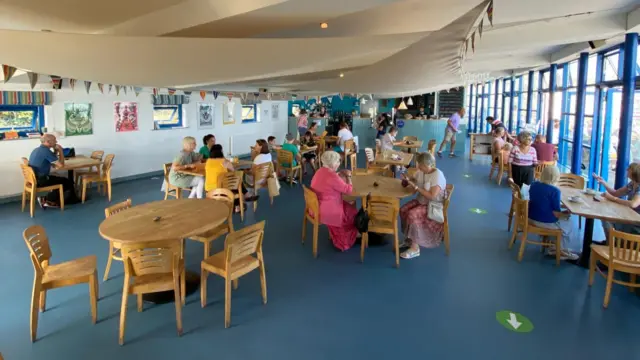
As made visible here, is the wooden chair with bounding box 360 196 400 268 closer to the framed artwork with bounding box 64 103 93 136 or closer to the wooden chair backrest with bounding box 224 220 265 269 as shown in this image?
the wooden chair backrest with bounding box 224 220 265 269

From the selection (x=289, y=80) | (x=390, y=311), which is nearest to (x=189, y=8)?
(x=390, y=311)

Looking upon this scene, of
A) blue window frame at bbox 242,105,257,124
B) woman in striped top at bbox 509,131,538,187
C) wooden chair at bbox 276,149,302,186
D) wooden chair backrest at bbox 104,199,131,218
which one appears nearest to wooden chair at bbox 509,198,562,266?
woman in striped top at bbox 509,131,538,187

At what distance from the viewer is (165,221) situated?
3854 millimetres

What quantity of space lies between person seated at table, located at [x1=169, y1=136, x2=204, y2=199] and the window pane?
3374 millimetres

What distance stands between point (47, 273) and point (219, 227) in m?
1.62

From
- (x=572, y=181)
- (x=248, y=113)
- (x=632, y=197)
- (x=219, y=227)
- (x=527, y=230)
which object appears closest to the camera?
(x=632, y=197)

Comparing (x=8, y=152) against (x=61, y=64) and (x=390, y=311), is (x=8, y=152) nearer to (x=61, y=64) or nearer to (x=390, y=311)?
(x=61, y=64)

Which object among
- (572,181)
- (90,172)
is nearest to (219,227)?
(90,172)

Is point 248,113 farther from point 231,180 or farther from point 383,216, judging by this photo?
point 383,216

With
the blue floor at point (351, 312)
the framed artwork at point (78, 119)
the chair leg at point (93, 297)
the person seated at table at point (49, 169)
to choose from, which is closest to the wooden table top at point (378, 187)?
the blue floor at point (351, 312)

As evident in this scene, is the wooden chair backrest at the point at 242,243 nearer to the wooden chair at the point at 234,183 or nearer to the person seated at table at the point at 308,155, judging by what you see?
the wooden chair at the point at 234,183

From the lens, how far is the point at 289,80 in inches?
300

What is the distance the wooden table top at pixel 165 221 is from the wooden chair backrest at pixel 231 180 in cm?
158

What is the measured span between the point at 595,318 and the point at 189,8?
158 inches
